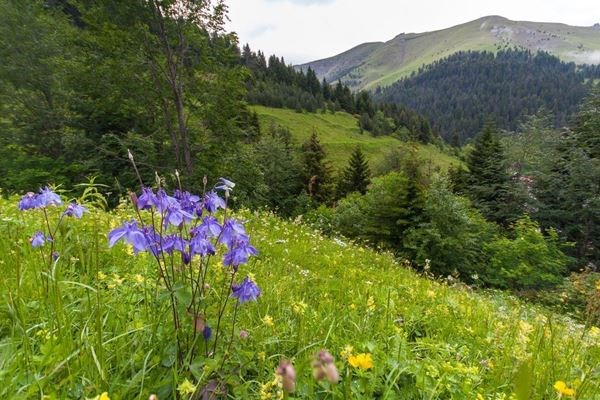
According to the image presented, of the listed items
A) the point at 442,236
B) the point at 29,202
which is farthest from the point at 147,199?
the point at 442,236

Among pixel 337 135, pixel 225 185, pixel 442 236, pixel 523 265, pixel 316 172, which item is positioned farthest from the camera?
pixel 337 135

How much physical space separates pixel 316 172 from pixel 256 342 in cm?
4419

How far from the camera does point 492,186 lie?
38625mm

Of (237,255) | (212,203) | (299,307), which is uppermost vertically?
(212,203)

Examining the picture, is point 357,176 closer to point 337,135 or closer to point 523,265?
point 523,265

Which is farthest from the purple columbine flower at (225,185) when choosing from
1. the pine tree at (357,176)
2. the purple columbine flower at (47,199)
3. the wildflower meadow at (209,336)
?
the pine tree at (357,176)

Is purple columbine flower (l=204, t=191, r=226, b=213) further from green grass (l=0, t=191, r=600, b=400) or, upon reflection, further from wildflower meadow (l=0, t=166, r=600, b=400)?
green grass (l=0, t=191, r=600, b=400)

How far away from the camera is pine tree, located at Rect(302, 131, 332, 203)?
46.2 meters

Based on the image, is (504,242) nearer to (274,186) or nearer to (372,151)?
(274,186)

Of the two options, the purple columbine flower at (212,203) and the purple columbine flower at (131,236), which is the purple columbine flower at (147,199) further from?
the purple columbine flower at (212,203)

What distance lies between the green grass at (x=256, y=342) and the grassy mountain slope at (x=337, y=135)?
75.8m

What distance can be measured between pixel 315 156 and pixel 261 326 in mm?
43953

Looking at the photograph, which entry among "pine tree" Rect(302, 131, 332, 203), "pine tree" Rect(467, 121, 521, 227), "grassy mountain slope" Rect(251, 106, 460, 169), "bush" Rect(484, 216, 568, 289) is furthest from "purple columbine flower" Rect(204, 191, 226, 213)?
"grassy mountain slope" Rect(251, 106, 460, 169)

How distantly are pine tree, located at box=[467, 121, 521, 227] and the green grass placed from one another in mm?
35969
